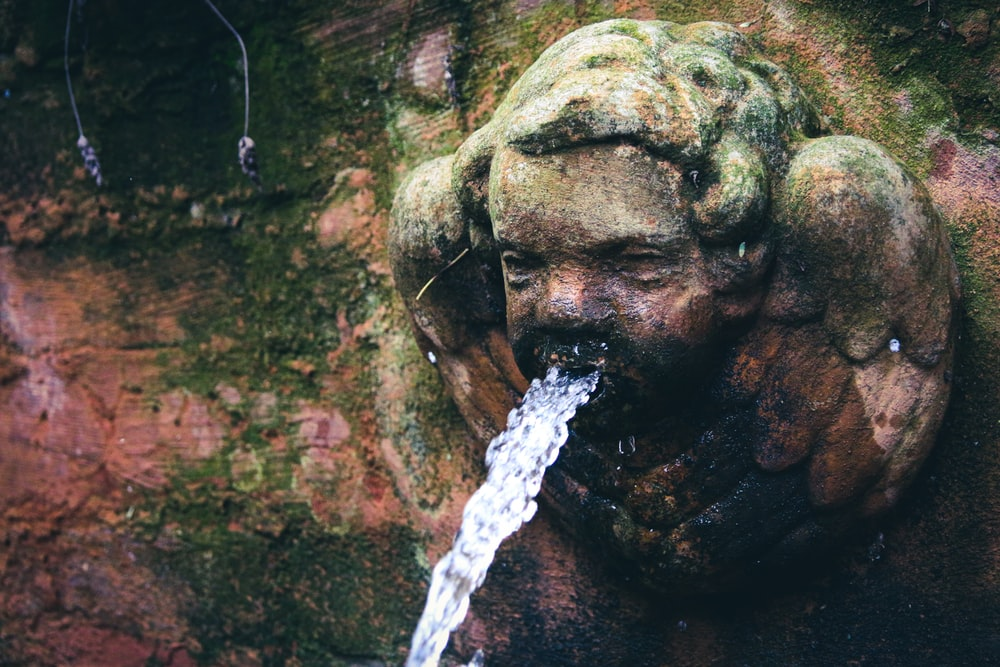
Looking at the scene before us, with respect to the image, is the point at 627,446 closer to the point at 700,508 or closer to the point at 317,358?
the point at 700,508

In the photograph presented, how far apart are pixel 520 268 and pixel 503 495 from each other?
49cm

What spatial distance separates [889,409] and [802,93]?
0.53m

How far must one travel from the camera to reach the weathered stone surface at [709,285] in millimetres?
1358

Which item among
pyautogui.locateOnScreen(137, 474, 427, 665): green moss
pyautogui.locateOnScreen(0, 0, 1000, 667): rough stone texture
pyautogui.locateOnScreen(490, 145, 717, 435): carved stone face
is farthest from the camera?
pyautogui.locateOnScreen(137, 474, 427, 665): green moss

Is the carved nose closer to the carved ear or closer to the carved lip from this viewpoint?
the carved lip

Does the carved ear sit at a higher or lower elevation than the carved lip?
lower

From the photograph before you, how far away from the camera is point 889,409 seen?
1488 millimetres

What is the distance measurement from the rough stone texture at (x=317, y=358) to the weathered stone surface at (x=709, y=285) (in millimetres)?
120

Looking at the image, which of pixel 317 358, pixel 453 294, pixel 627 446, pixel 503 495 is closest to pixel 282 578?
pixel 317 358

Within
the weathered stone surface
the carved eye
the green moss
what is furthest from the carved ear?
the green moss

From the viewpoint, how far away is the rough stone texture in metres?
A: 1.61

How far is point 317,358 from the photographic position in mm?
2262

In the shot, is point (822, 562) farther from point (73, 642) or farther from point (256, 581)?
point (73, 642)

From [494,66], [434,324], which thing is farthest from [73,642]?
[494,66]
